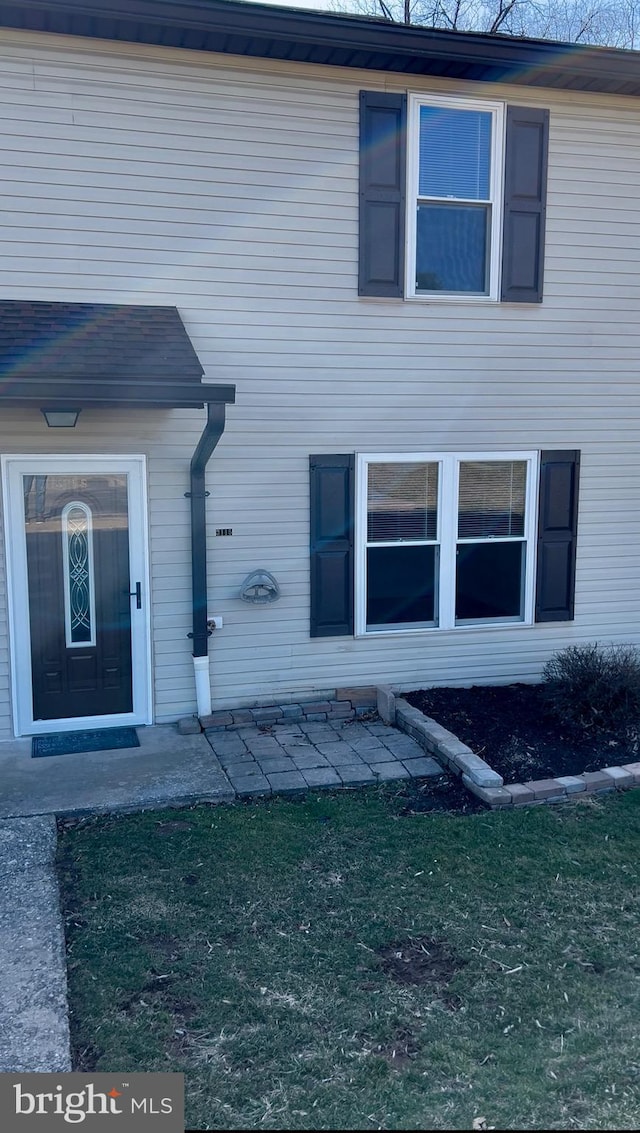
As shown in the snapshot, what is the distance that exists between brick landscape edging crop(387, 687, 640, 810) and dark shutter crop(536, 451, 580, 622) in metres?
1.92

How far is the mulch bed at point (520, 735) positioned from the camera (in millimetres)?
5613

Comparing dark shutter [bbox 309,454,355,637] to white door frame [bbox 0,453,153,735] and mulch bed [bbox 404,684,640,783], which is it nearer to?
mulch bed [bbox 404,684,640,783]

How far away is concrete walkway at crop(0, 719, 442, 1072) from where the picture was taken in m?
3.28

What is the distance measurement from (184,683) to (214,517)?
1265 millimetres

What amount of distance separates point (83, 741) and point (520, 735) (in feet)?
10.1

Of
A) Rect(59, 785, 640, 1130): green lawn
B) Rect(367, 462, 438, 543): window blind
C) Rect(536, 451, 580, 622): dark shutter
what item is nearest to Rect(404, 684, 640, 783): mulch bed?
Rect(59, 785, 640, 1130): green lawn

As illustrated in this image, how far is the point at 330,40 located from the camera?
5875 mm

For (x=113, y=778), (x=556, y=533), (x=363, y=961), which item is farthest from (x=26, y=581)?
(x=556, y=533)

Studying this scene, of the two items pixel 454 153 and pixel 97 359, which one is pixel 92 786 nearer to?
pixel 97 359

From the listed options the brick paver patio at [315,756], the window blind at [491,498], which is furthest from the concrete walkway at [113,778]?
the window blind at [491,498]

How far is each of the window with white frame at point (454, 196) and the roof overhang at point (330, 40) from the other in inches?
11.1

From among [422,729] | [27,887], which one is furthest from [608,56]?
[27,887]

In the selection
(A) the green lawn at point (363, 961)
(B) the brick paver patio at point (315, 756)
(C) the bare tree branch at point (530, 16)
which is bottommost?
(A) the green lawn at point (363, 961)

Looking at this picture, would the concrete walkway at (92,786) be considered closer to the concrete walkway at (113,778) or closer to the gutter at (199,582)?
the concrete walkway at (113,778)
